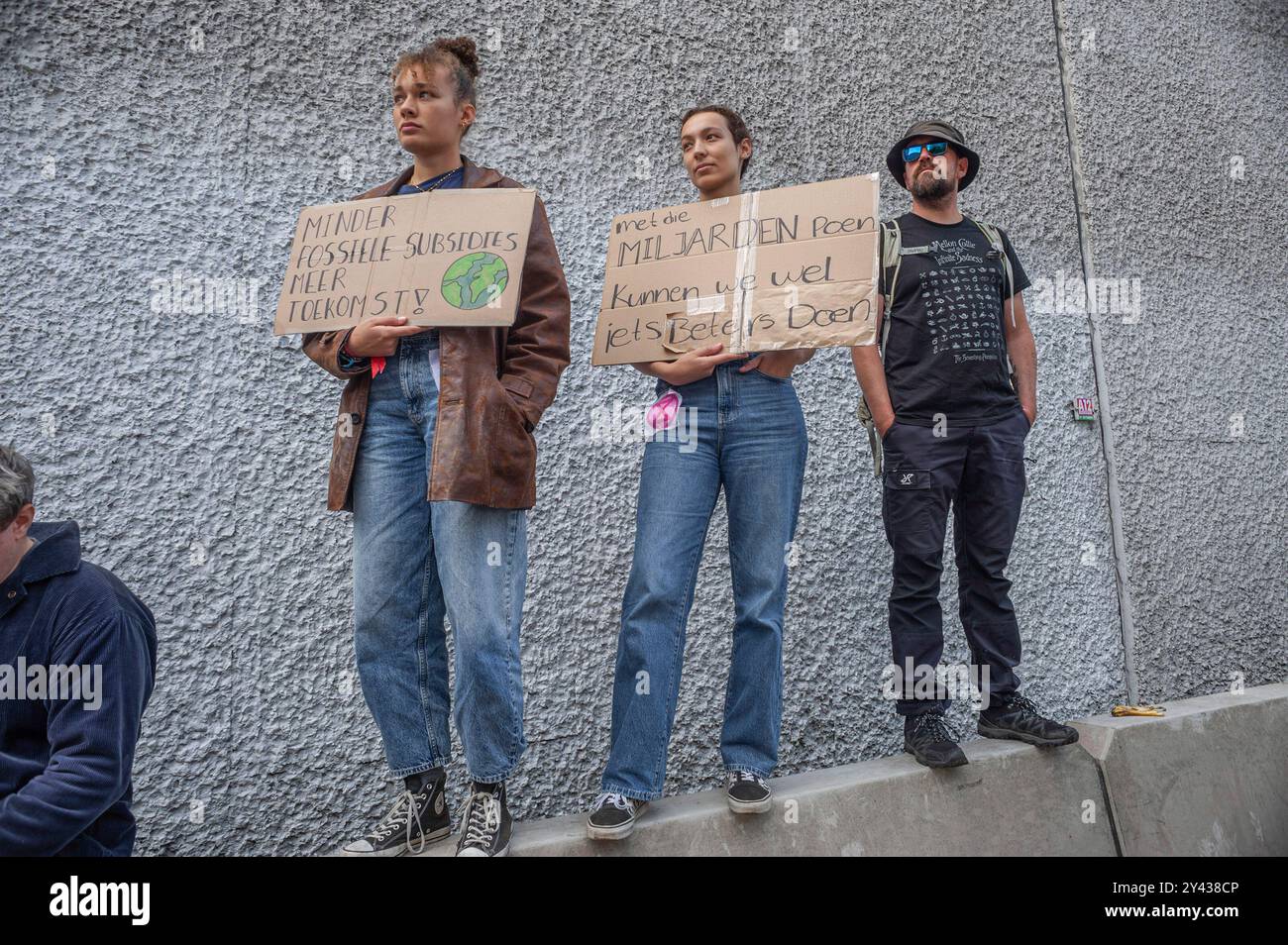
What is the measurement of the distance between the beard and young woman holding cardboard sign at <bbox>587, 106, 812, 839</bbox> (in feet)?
2.67

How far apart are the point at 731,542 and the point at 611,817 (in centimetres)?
70

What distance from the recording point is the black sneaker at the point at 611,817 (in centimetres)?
214

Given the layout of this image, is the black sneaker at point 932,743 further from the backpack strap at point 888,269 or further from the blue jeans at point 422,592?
the blue jeans at point 422,592

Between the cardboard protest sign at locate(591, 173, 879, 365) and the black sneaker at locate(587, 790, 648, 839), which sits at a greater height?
the cardboard protest sign at locate(591, 173, 879, 365)

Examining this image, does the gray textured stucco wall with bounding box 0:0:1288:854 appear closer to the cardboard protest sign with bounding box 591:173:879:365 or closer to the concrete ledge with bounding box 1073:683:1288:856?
the concrete ledge with bounding box 1073:683:1288:856

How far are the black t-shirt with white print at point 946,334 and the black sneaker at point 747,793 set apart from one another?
1.11 metres

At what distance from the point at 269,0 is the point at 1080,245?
3.27 metres

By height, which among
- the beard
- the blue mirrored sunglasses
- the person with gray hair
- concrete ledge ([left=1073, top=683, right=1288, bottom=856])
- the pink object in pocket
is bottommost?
concrete ledge ([left=1073, top=683, right=1288, bottom=856])

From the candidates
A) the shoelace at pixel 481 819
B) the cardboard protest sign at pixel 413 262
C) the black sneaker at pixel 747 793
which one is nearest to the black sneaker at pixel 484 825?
the shoelace at pixel 481 819

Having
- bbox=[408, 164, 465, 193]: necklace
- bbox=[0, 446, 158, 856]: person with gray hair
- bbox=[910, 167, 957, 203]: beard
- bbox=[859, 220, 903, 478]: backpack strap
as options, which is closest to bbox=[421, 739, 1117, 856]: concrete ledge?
bbox=[0, 446, 158, 856]: person with gray hair

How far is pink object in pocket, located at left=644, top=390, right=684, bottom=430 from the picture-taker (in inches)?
92.8

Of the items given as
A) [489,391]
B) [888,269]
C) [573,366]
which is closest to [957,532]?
[888,269]

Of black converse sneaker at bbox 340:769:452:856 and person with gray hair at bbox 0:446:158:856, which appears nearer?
person with gray hair at bbox 0:446:158:856

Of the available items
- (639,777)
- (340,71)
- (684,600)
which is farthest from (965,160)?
(639,777)
